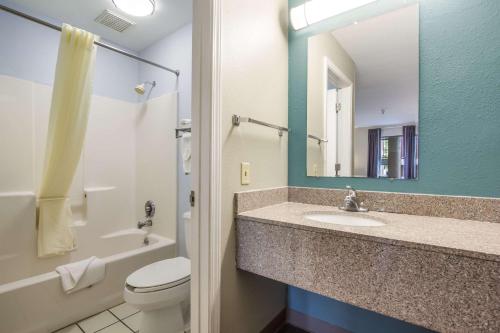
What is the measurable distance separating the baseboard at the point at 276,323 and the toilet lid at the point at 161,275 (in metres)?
0.56

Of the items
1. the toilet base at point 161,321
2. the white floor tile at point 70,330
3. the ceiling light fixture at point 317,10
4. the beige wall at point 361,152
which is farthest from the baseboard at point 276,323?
the ceiling light fixture at point 317,10

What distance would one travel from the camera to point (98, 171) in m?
2.30

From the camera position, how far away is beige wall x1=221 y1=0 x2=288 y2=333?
109cm

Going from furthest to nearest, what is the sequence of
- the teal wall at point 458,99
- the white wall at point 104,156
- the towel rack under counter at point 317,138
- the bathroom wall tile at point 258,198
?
the white wall at point 104,156 < the towel rack under counter at point 317,138 < the bathroom wall tile at point 258,198 < the teal wall at point 458,99

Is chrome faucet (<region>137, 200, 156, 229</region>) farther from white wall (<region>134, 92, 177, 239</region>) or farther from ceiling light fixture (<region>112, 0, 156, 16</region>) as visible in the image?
ceiling light fixture (<region>112, 0, 156, 16</region>)

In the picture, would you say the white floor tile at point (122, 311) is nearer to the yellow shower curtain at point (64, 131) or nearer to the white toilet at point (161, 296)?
the white toilet at point (161, 296)

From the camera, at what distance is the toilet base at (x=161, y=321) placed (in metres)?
1.38

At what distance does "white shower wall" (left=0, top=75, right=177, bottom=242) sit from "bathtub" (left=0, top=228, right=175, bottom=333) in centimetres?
21

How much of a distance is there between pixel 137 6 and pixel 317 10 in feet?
4.47

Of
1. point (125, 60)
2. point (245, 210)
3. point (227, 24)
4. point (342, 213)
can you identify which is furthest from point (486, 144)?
point (125, 60)

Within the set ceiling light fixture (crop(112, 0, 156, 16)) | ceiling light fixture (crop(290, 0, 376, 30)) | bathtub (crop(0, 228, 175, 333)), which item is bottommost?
bathtub (crop(0, 228, 175, 333))

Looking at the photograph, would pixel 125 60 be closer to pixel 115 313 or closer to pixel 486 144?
pixel 115 313

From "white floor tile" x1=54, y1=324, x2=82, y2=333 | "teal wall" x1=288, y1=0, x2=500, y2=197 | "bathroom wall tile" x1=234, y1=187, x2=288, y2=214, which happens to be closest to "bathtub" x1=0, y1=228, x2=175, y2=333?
"white floor tile" x1=54, y1=324, x2=82, y2=333

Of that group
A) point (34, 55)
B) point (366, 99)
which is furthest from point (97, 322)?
point (366, 99)
